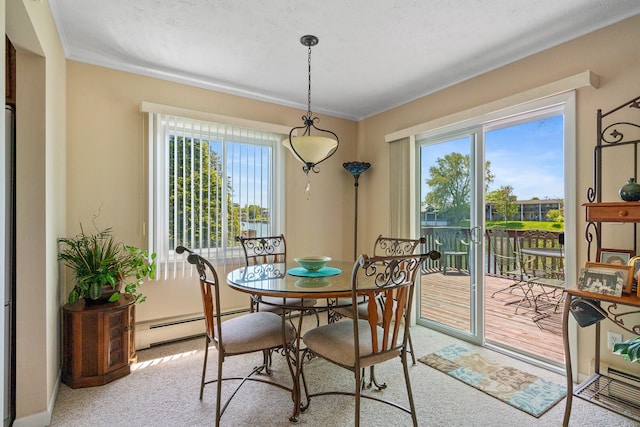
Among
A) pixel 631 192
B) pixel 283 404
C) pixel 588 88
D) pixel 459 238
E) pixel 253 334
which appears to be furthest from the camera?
pixel 459 238

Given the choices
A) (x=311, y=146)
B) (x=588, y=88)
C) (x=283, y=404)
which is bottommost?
(x=283, y=404)

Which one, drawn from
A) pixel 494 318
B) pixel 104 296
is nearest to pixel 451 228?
pixel 494 318

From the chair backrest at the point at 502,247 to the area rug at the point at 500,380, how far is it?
176 centimetres

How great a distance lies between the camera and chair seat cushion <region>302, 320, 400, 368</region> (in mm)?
1751

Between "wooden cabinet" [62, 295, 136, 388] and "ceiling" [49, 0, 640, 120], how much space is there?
6.71 feet

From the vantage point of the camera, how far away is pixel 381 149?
403 centimetres

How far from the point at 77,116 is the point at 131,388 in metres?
2.22

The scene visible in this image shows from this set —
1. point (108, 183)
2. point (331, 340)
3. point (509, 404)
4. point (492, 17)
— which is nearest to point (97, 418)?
point (331, 340)

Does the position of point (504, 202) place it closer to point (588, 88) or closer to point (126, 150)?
point (588, 88)

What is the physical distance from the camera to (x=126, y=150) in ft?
9.46

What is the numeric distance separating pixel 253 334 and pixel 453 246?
2295 millimetres

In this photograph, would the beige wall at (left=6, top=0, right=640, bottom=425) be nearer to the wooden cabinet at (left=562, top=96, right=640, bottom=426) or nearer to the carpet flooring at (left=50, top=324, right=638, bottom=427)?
the wooden cabinet at (left=562, top=96, right=640, bottom=426)

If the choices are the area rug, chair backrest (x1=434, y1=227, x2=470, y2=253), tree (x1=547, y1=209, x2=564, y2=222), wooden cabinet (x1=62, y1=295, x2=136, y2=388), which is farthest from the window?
tree (x1=547, y1=209, x2=564, y2=222)

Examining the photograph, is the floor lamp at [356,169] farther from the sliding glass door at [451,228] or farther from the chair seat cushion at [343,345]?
the chair seat cushion at [343,345]
